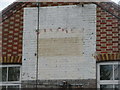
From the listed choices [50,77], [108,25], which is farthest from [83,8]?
[50,77]

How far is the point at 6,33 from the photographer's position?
8.33 metres

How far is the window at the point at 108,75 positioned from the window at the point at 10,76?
1946 millimetres

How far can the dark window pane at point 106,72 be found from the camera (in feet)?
26.1

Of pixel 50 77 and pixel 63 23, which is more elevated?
pixel 63 23

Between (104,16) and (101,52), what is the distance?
0.88 m

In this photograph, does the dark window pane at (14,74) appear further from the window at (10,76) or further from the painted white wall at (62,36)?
the painted white wall at (62,36)

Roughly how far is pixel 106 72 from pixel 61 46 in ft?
4.07

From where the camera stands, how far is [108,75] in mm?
7977

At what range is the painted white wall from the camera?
7.90m

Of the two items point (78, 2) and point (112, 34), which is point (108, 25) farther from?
point (78, 2)

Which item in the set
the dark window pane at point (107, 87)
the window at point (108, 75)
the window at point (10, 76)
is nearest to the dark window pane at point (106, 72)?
the window at point (108, 75)

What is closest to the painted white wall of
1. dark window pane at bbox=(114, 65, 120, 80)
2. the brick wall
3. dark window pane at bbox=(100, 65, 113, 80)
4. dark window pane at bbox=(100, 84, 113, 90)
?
the brick wall

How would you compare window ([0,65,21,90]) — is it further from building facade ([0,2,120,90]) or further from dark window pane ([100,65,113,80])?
dark window pane ([100,65,113,80])

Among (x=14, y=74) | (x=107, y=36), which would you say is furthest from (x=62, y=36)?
(x=14, y=74)
